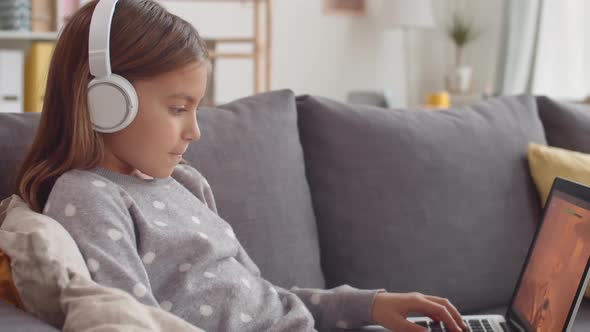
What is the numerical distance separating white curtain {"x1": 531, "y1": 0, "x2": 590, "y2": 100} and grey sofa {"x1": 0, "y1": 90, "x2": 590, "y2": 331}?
278 cm

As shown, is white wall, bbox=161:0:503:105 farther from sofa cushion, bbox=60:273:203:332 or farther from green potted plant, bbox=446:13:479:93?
sofa cushion, bbox=60:273:203:332

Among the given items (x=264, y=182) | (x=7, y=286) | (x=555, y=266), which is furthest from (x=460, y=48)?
(x=7, y=286)

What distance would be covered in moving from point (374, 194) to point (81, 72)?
722mm

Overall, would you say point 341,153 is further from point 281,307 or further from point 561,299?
point 561,299

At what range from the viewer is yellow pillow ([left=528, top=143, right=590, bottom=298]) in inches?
68.3

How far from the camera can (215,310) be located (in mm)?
1108

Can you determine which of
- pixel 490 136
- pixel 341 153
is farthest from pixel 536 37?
pixel 341 153

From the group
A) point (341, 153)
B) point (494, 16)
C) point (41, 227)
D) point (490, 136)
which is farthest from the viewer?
point (494, 16)

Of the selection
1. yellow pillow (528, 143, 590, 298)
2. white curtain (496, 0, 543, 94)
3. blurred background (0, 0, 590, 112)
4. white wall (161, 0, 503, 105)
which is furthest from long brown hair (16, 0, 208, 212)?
white wall (161, 0, 503, 105)

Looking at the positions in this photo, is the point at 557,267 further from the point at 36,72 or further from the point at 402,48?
the point at 402,48

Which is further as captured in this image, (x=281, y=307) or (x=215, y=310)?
(x=281, y=307)

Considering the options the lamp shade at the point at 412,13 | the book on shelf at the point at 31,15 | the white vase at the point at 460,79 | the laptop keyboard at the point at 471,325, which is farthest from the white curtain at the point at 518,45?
the laptop keyboard at the point at 471,325

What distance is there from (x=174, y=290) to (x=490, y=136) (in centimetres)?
95

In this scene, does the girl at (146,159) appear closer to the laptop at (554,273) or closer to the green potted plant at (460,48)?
the laptop at (554,273)
